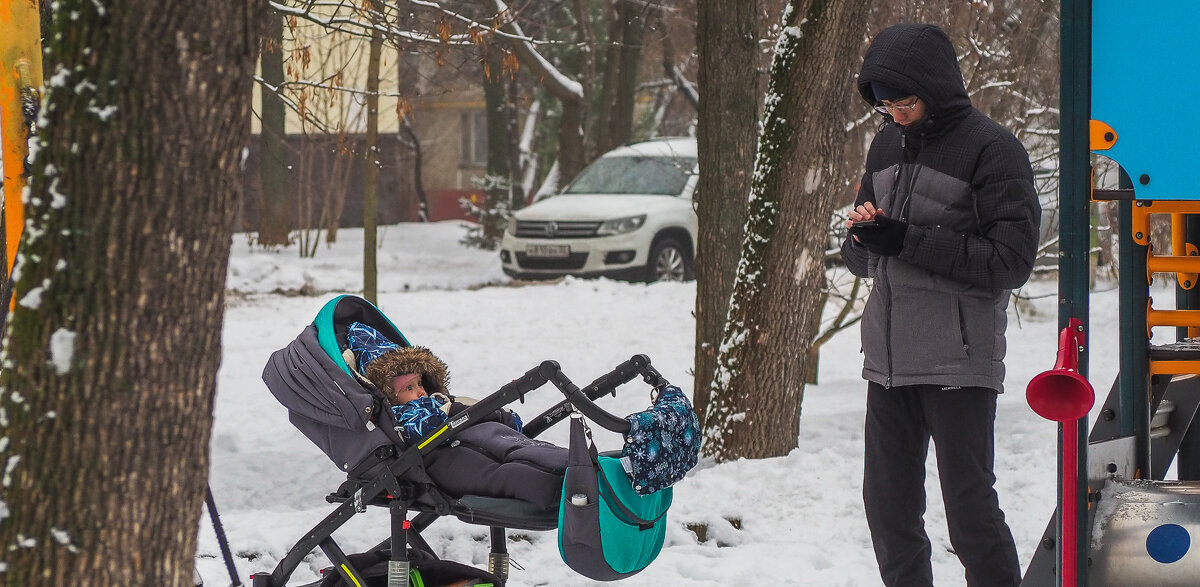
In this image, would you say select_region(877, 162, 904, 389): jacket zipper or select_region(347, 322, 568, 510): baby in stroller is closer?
select_region(877, 162, 904, 389): jacket zipper

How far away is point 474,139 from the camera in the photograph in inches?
1495

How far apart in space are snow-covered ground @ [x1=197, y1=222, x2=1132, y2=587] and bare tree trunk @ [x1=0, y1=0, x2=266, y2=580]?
2500mm

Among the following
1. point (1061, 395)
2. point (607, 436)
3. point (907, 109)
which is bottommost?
point (607, 436)

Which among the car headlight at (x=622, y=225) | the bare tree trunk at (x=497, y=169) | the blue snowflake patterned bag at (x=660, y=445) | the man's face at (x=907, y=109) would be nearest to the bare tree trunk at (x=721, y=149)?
the blue snowflake patterned bag at (x=660, y=445)

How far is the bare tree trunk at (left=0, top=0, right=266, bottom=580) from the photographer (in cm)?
246

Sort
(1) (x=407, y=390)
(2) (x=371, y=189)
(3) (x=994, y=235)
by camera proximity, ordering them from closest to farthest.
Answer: (3) (x=994, y=235) → (1) (x=407, y=390) → (2) (x=371, y=189)

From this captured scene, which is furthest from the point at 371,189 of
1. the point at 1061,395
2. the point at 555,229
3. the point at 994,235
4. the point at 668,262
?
the point at 1061,395

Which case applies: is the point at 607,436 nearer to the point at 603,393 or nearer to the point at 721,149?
the point at 721,149

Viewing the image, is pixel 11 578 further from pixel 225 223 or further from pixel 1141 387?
pixel 1141 387

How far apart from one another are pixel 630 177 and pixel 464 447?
1240 cm

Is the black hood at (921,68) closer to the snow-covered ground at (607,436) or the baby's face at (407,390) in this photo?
the baby's face at (407,390)

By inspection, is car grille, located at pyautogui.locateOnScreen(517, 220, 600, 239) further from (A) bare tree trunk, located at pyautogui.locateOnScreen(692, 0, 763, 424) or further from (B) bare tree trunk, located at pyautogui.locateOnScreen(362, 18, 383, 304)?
(A) bare tree trunk, located at pyautogui.locateOnScreen(692, 0, 763, 424)

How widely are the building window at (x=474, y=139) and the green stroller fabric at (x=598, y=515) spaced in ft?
112

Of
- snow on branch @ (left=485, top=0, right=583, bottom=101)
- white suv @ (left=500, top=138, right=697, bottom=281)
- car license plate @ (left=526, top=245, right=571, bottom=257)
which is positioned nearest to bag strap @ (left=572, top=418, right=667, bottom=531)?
snow on branch @ (left=485, top=0, right=583, bottom=101)
